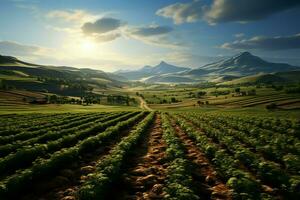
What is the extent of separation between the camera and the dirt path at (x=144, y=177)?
15.4 metres

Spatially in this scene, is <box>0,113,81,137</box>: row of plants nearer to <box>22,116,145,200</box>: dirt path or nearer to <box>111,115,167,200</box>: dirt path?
<box>22,116,145,200</box>: dirt path

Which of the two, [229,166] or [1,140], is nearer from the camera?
[229,166]

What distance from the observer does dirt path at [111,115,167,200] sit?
1535 centimetres

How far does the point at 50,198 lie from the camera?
14594mm

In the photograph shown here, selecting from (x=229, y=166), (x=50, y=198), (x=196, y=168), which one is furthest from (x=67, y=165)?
(x=229, y=166)

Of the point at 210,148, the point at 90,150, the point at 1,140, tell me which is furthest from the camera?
the point at 1,140

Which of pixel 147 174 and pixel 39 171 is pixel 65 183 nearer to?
pixel 39 171

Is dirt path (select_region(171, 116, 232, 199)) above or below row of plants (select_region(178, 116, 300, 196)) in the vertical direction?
below

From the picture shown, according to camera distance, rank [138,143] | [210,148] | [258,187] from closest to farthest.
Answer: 1. [258,187]
2. [210,148]
3. [138,143]

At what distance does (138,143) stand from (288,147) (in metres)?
15.3

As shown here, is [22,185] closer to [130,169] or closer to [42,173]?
[42,173]

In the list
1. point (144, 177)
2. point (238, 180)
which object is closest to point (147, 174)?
point (144, 177)

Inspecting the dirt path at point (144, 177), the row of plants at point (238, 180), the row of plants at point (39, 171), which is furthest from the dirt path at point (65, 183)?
the row of plants at point (238, 180)

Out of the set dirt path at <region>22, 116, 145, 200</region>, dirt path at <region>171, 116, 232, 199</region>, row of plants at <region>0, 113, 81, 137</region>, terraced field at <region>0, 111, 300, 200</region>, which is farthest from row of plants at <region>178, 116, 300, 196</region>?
row of plants at <region>0, 113, 81, 137</region>
